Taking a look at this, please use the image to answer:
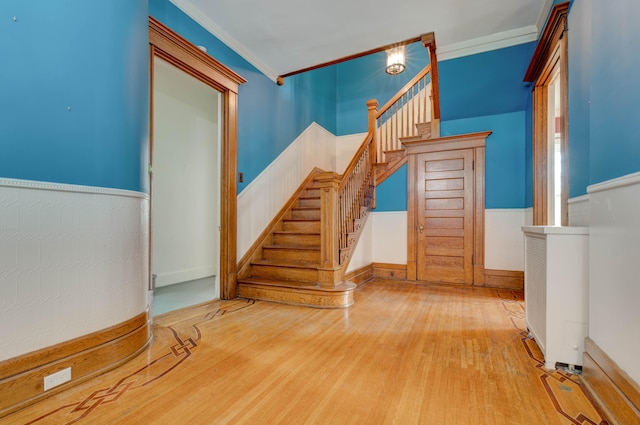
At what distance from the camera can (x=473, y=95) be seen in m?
3.91

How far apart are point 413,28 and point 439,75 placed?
3.20ft

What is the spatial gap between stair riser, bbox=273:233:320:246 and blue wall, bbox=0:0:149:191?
7.12ft

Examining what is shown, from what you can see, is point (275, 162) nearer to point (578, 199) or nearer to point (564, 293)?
point (578, 199)

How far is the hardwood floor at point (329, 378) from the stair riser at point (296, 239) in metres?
1.21

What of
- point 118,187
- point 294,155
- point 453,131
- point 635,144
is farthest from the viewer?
point 294,155

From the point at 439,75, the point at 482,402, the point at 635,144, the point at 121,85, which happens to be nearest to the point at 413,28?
the point at 439,75

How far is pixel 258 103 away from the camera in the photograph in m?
3.85

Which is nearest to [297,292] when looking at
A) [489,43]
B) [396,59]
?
[396,59]

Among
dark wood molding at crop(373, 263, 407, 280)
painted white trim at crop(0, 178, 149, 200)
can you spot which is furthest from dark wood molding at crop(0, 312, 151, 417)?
dark wood molding at crop(373, 263, 407, 280)

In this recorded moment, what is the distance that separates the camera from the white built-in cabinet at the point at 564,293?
1.72m

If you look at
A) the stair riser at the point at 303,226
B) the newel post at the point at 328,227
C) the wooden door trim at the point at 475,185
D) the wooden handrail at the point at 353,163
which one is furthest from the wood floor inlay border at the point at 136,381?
the wooden door trim at the point at 475,185

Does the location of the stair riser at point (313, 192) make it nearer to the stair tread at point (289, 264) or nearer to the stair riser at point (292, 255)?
the stair riser at point (292, 255)

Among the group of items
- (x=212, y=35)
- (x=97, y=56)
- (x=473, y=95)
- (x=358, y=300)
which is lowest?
(x=358, y=300)

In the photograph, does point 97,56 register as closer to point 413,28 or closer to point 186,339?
point 186,339
